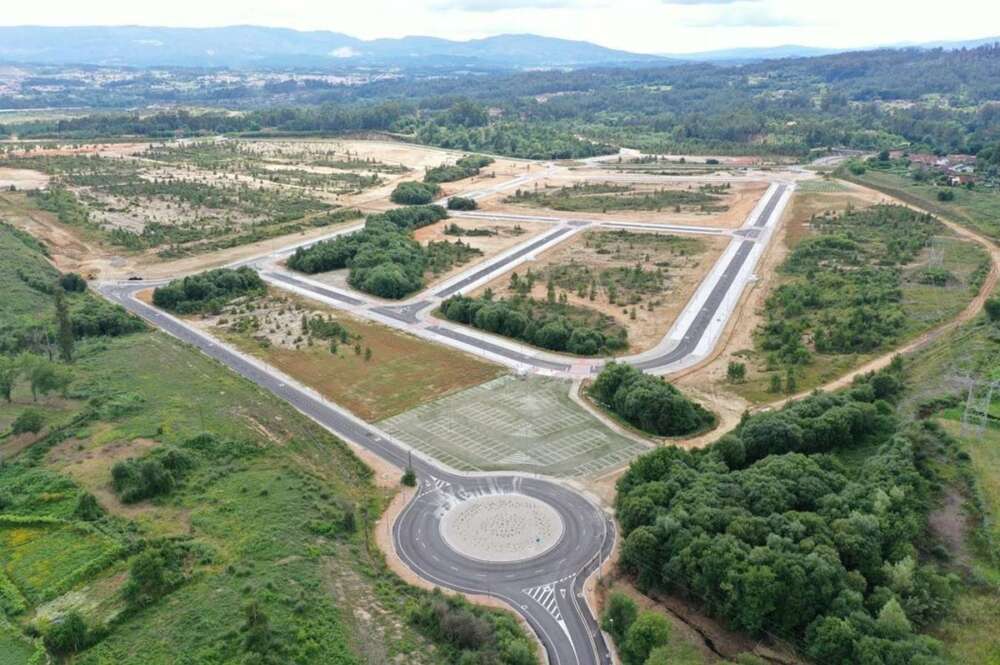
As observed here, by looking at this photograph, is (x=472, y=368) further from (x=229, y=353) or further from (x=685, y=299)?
(x=685, y=299)

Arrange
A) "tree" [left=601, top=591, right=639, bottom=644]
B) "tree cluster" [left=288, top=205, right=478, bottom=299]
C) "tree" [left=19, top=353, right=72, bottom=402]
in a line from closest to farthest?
"tree" [left=601, top=591, right=639, bottom=644], "tree" [left=19, top=353, right=72, bottom=402], "tree cluster" [left=288, top=205, right=478, bottom=299]

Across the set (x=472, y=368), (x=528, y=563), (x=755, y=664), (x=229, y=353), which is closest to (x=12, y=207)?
(x=229, y=353)

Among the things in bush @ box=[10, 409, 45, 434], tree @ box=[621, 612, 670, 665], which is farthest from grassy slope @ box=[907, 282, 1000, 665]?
bush @ box=[10, 409, 45, 434]

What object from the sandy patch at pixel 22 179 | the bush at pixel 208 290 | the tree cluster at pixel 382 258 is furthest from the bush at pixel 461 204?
the sandy patch at pixel 22 179

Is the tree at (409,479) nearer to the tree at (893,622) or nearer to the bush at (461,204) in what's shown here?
the tree at (893,622)

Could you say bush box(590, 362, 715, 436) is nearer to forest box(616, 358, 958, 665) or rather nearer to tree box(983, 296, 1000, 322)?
forest box(616, 358, 958, 665)

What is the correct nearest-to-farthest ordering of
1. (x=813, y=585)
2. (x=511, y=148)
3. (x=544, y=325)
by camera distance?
(x=813, y=585)
(x=544, y=325)
(x=511, y=148)
